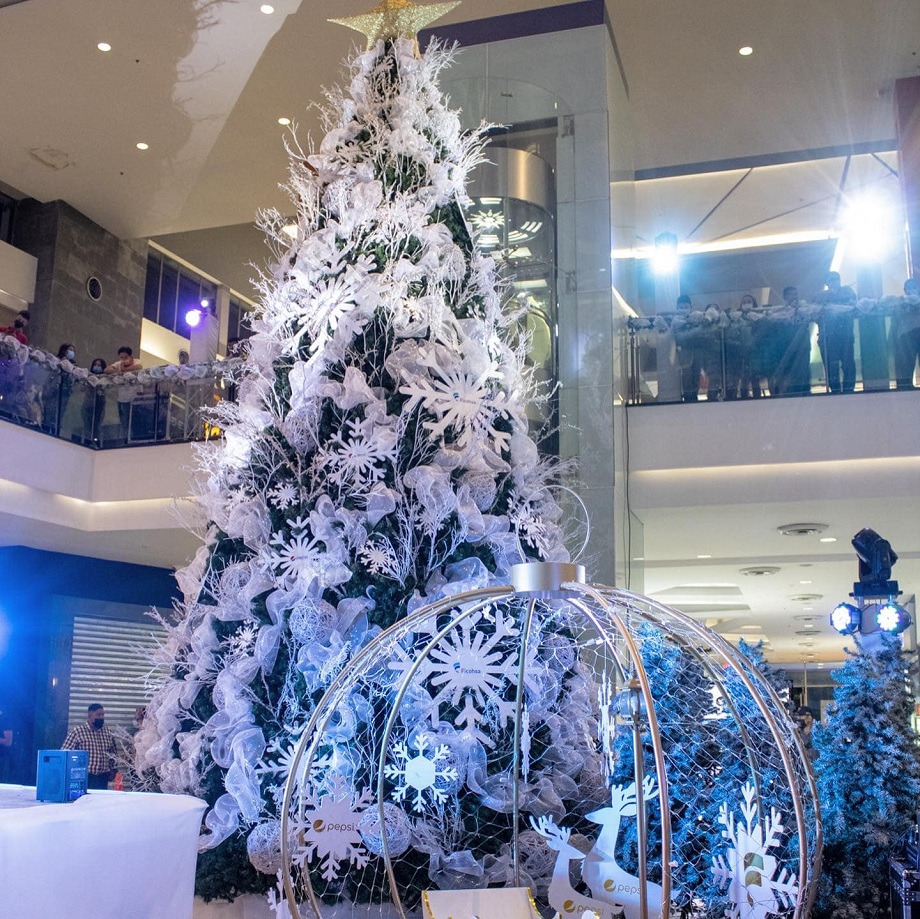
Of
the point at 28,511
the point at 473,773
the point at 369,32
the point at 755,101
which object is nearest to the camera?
the point at 473,773

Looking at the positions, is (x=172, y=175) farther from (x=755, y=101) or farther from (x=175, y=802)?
(x=175, y=802)

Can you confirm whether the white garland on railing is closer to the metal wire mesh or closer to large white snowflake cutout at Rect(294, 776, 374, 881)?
the metal wire mesh

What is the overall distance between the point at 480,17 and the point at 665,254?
4.67 meters

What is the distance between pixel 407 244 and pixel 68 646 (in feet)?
29.9

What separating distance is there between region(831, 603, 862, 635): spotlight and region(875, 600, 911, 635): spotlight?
195 millimetres

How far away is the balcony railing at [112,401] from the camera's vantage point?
8.59 meters

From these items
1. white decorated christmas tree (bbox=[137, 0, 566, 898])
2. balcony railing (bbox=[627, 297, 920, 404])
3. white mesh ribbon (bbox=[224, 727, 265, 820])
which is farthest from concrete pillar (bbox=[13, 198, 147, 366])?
white mesh ribbon (bbox=[224, 727, 265, 820])

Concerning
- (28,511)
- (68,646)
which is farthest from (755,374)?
(68,646)

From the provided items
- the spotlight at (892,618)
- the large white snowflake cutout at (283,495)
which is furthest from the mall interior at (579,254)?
the large white snowflake cutout at (283,495)

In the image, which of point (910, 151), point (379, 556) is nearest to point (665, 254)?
point (910, 151)

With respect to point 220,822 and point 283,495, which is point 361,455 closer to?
point 283,495

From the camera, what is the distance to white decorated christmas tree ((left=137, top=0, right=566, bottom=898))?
9.07 ft

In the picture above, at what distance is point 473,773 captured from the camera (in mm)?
2705

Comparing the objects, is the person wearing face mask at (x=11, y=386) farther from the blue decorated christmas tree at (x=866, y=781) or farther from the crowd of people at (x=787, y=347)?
the blue decorated christmas tree at (x=866, y=781)
